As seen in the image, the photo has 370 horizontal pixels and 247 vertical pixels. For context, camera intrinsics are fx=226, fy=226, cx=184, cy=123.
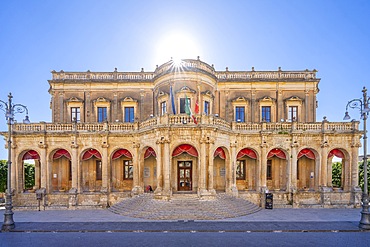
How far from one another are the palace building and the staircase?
1.06 metres

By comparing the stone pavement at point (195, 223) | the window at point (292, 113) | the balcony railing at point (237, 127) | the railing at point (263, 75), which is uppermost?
the railing at point (263, 75)

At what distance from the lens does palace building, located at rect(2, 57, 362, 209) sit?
20750 mm

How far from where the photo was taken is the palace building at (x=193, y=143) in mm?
20750

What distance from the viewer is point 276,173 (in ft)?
81.0

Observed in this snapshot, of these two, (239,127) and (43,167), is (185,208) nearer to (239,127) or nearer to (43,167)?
(239,127)

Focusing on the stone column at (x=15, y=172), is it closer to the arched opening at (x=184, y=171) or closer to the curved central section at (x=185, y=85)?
the curved central section at (x=185, y=85)

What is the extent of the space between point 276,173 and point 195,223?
1335 centimetres

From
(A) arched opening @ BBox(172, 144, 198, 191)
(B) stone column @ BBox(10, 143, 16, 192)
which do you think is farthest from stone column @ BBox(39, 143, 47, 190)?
(A) arched opening @ BBox(172, 144, 198, 191)

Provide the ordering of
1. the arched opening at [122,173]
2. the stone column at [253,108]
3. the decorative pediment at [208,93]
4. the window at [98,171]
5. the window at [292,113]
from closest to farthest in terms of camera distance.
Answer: the decorative pediment at [208,93] → the arched opening at [122,173] → the window at [98,171] → the stone column at [253,108] → the window at [292,113]

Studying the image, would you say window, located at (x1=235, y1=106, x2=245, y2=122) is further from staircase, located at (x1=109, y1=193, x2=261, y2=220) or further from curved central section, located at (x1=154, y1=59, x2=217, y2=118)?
staircase, located at (x1=109, y1=193, x2=261, y2=220)

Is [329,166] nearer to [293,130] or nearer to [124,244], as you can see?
[293,130]

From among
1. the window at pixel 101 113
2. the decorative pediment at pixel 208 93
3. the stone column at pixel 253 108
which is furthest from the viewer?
the window at pixel 101 113

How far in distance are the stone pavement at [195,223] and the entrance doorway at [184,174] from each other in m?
6.61

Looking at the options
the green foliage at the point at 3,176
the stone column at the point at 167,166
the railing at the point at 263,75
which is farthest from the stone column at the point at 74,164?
the railing at the point at 263,75
